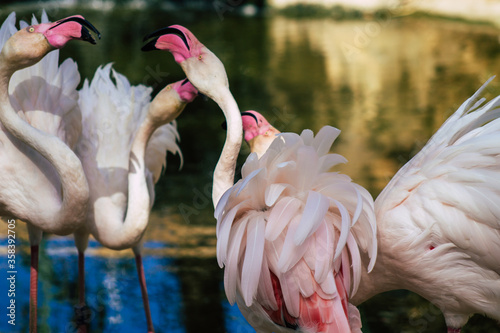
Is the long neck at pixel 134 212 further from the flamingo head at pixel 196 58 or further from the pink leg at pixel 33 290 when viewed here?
the flamingo head at pixel 196 58

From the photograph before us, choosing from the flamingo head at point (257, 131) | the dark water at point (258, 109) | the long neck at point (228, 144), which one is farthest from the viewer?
the dark water at point (258, 109)

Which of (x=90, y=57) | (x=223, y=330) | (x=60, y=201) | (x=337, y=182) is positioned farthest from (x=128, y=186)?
(x=90, y=57)

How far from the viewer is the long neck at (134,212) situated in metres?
3.68

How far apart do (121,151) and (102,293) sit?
39.4 inches

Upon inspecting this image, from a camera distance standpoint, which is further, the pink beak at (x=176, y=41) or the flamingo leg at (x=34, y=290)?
the flamingo leg at (x=34, y=290)

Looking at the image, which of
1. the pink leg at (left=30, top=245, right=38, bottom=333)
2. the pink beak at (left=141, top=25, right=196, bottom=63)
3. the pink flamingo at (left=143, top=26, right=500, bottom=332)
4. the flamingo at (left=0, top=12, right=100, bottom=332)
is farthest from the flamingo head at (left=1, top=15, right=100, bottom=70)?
the pink leg at (left=30, top=245, right=38, bottom=333)

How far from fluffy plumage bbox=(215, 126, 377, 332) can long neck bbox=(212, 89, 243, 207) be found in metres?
0.18

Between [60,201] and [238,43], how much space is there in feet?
24.5

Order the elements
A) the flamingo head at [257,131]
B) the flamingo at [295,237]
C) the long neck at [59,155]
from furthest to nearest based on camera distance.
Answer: the flamingo head at [257,131] < the long neck at [59,155] < the flamingo at [295,237]

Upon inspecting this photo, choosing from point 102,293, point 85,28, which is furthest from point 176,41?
point 102,293

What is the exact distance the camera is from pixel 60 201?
11.7 ft

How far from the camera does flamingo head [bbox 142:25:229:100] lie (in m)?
3.13

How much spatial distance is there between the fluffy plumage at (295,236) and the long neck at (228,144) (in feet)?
0.60

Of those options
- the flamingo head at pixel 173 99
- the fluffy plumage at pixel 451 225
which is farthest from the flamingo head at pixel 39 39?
the fluffy plumage at pixel 451 225
